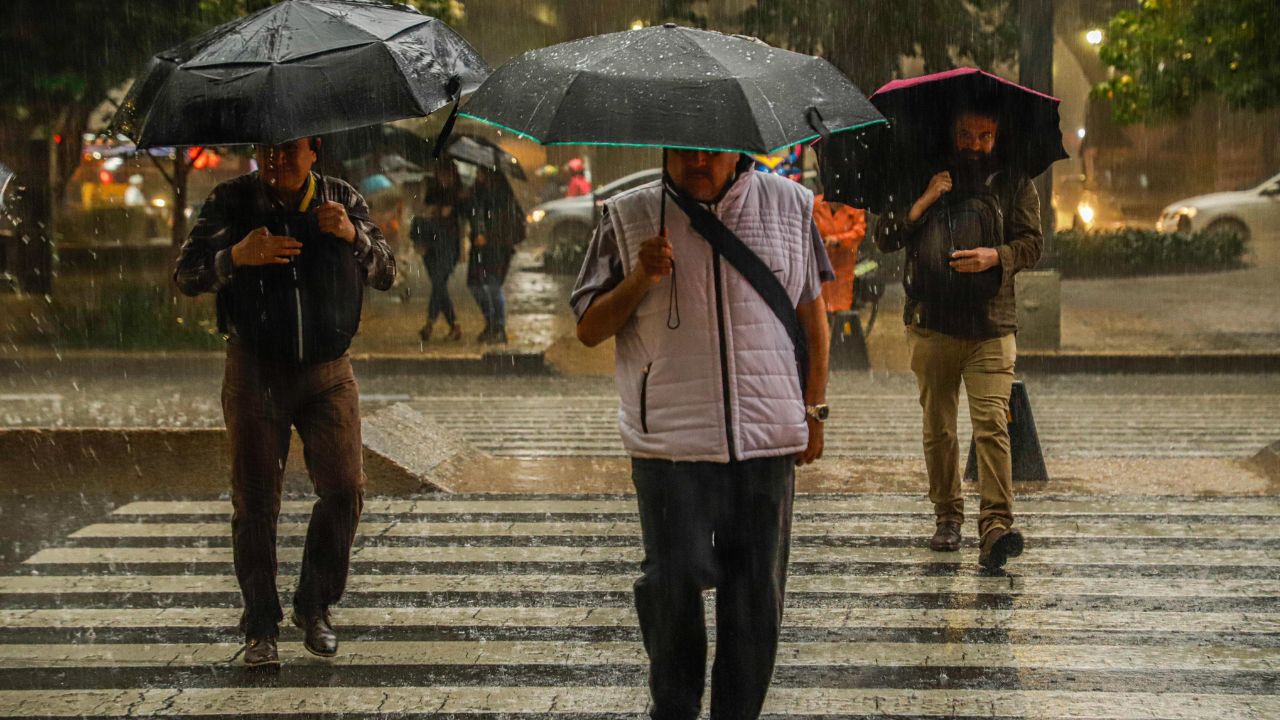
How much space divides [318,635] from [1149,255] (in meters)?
20.8

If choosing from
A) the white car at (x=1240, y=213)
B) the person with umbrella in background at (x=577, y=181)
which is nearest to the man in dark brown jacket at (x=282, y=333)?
the white car at (x=1240, y=213)

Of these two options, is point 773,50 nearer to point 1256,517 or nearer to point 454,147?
point 1256,517

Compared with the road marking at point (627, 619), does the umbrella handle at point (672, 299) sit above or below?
above

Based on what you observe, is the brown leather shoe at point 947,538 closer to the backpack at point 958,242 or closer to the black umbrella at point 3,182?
the backpack at point 958,242

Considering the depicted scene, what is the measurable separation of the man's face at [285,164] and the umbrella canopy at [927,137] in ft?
6.96

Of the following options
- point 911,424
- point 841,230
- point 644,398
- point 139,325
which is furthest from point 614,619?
point 139,325

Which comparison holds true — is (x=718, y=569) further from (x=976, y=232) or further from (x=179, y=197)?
(x=179, y=197)

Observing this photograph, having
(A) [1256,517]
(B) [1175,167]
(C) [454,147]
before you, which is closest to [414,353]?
(C) [454,147]

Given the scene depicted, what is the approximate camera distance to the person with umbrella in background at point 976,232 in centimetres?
638

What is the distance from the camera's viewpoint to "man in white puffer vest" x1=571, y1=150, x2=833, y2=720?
13.9 feet

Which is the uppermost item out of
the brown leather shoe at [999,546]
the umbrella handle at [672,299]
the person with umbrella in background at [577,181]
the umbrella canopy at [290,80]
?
the person with umbrella in background at [577,181]

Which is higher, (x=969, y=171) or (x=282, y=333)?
(x=969, y=171)

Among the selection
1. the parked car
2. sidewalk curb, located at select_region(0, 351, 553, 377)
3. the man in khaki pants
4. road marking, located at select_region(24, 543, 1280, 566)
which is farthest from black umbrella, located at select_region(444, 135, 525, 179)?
the parked car

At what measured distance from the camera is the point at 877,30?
22.7 meters
